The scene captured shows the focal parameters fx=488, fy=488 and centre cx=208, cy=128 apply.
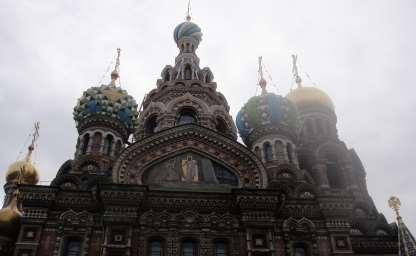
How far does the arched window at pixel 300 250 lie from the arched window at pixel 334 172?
5164mm

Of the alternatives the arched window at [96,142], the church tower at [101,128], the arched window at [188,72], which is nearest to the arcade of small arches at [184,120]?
the church tower at [101,128]

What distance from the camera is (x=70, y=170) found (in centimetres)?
1527

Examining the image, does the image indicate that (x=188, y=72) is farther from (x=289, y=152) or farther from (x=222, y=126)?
(x=289, y=152)

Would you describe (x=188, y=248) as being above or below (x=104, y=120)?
below

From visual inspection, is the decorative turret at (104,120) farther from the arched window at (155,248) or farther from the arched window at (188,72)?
the arched window at (155,248)

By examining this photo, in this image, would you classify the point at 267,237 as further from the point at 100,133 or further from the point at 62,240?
the point at 100,133

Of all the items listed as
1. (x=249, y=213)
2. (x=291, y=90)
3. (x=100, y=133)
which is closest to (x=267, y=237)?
(x=249, y=213)

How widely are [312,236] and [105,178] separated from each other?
5835mm

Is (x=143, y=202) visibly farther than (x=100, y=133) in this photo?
No

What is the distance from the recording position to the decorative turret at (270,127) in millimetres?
16609

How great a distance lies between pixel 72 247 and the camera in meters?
12.0

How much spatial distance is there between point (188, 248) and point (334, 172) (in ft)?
24.6

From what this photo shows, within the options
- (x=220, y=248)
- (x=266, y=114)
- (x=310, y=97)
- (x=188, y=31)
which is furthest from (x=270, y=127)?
(x=188, y=31)

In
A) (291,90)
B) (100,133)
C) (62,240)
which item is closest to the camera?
(62,240)
